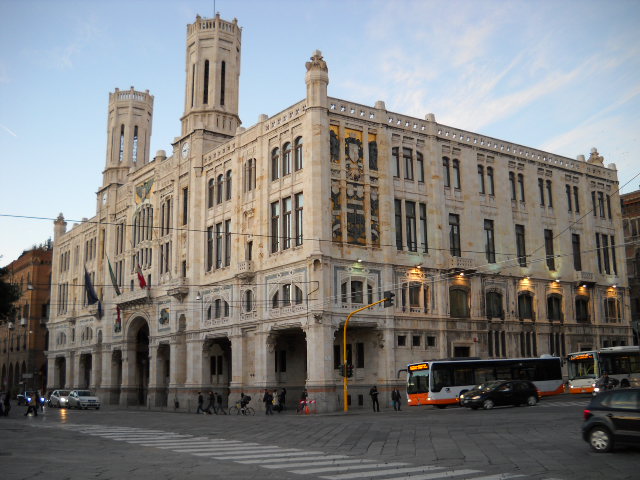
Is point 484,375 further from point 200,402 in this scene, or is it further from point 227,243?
point 227,243

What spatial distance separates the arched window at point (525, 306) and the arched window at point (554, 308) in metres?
2.04

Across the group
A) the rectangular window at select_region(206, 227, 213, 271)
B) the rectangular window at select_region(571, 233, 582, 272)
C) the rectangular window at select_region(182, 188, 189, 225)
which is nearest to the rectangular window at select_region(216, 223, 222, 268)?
the rectangular window at select_region(206, 227, 213, 271)

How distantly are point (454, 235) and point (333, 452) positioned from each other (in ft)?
112

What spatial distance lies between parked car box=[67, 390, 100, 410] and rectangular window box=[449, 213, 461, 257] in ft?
107

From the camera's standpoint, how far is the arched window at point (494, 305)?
51.1 meters

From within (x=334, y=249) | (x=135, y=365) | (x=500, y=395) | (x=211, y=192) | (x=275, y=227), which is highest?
(x=211, y=192)

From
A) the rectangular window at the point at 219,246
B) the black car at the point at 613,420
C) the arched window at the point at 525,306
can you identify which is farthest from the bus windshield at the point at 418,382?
the black car at the point at 613,420

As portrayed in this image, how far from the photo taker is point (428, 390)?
4000cm

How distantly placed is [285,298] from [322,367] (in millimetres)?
6059

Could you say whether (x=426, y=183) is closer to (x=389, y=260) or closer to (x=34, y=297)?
(x=389, y=260)

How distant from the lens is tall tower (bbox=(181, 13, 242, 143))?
59.3 metres

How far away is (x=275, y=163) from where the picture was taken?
48906mm

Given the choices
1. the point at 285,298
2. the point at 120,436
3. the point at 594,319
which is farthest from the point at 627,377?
the point at 120,436

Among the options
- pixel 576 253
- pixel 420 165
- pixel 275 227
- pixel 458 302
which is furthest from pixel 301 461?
pixel 576 253
